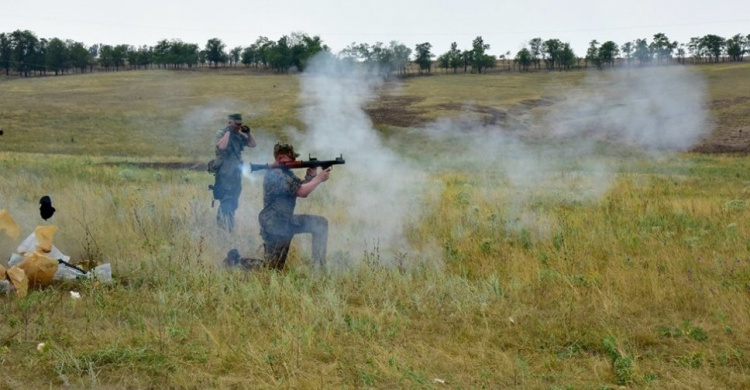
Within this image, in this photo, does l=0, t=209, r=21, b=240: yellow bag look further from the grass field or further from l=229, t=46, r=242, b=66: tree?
l=229, t=46, r=242, b=66: tree

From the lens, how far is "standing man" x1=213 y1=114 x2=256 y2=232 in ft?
32.0

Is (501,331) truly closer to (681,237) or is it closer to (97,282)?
(97,282)

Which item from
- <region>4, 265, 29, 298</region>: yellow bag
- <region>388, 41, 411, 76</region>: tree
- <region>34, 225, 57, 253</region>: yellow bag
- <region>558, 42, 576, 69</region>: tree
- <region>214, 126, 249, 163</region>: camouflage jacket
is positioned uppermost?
<region>558, 42, 576, 69</region>: tree

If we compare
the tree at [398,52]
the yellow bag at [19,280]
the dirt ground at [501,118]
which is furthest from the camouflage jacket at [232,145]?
the dirt ground at [501,118]

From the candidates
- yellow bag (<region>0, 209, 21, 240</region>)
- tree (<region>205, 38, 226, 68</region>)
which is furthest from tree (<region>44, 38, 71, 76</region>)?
yellow bag (<region>0, 209, 21, 240</region>)

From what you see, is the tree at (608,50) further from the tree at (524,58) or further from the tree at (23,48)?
the tree at (23,48)

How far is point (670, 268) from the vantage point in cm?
699

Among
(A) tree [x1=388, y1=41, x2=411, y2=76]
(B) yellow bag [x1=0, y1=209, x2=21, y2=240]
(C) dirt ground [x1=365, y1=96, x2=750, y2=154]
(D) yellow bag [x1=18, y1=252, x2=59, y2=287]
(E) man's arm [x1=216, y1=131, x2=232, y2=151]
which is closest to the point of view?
(D) yellow bag [x1=18, y1=252, x2=59, y2=287]

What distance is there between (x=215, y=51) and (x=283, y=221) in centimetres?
9626

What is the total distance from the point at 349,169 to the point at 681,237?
10.9 metres

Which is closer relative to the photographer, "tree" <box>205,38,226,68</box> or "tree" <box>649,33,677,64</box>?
"tree" <box>649,33,677,64</box>

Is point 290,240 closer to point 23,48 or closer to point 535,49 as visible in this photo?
point 535,49

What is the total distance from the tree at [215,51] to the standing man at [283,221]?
312ft

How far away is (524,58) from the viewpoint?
81.8 m
